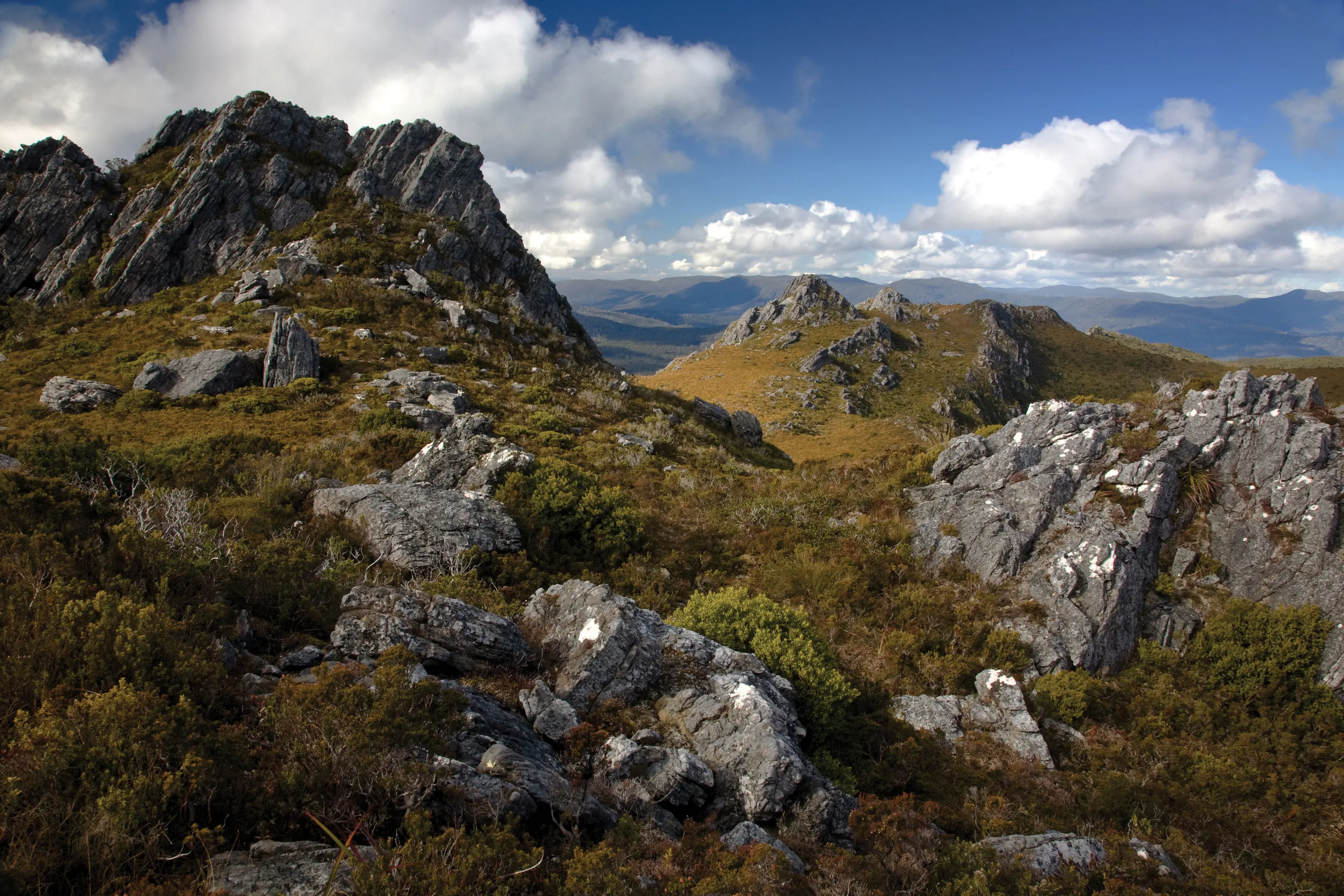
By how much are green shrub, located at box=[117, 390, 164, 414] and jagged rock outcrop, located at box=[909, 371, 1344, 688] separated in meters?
23.1

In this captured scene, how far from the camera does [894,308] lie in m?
132

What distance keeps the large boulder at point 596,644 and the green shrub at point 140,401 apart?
58.6ft

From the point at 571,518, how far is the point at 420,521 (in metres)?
3.23

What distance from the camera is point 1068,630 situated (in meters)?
10.7

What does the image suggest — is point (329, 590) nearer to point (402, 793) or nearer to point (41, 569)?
point (41, 569)

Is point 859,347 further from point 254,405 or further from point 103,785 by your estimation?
point 103,785

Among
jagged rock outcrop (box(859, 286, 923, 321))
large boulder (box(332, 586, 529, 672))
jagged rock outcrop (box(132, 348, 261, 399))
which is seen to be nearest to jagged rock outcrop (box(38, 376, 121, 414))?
jagged rock outcrop (box(132, 348, 261, 399))

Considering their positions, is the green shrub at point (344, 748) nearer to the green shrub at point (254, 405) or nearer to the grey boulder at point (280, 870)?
the grey boulder at point (280, 870)

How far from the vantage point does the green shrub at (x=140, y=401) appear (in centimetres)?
1794

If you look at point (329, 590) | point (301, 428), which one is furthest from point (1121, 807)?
point (301, 428)


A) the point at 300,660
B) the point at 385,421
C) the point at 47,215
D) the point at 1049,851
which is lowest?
the point at 1049,851

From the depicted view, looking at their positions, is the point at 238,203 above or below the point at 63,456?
above

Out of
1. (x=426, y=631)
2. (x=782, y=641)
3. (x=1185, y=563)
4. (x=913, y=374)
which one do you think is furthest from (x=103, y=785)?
(x=913, y=374)

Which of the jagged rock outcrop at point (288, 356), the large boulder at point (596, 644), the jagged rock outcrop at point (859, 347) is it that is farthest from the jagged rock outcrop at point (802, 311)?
the large boulder at point (596, 644)
